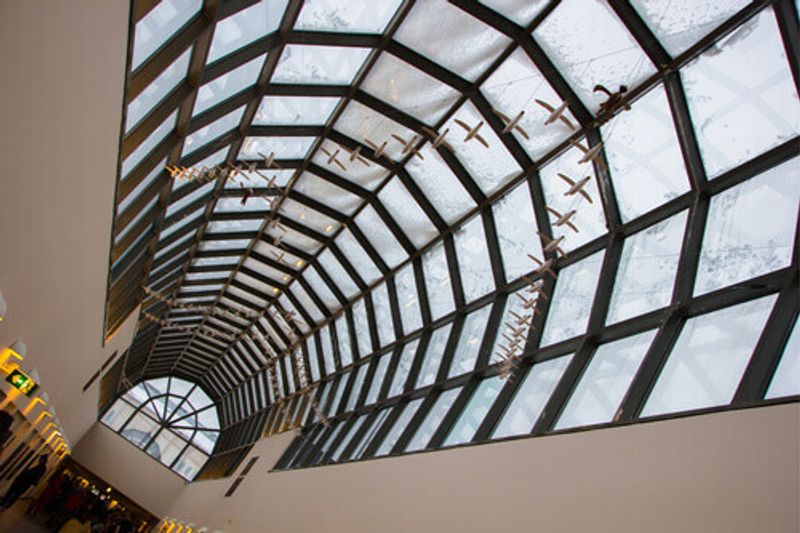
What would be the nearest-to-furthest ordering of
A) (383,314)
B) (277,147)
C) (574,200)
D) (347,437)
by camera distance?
(574,200), (277,147), (347,437), (383,314)

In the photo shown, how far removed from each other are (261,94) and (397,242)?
15.5 ft

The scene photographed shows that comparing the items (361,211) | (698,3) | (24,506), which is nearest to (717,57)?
(698,3)

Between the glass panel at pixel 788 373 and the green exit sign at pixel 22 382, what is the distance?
330 inches

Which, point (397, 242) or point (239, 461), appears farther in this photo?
point (239, 461)

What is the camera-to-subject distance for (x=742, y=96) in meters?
5.59

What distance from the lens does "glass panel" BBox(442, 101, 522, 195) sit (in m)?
8.54

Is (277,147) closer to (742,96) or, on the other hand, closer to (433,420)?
(433,420)

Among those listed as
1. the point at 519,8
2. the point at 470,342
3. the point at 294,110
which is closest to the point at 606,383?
the point at 470,342

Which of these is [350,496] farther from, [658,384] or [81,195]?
[81,195]

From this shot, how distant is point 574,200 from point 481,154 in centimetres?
182

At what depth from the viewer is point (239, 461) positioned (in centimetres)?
1992

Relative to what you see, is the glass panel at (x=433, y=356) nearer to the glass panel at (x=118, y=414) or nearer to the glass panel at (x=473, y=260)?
the glass panel at (x=473, y=260)

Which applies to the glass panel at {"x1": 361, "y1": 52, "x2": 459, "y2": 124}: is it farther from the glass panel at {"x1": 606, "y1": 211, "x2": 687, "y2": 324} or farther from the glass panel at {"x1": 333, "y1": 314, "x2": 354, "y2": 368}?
the glass panel at {"x1": 333, "y1": 314, "x2": 354, "y2": 368}

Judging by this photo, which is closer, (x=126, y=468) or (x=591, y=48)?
(x=591, y=48)
